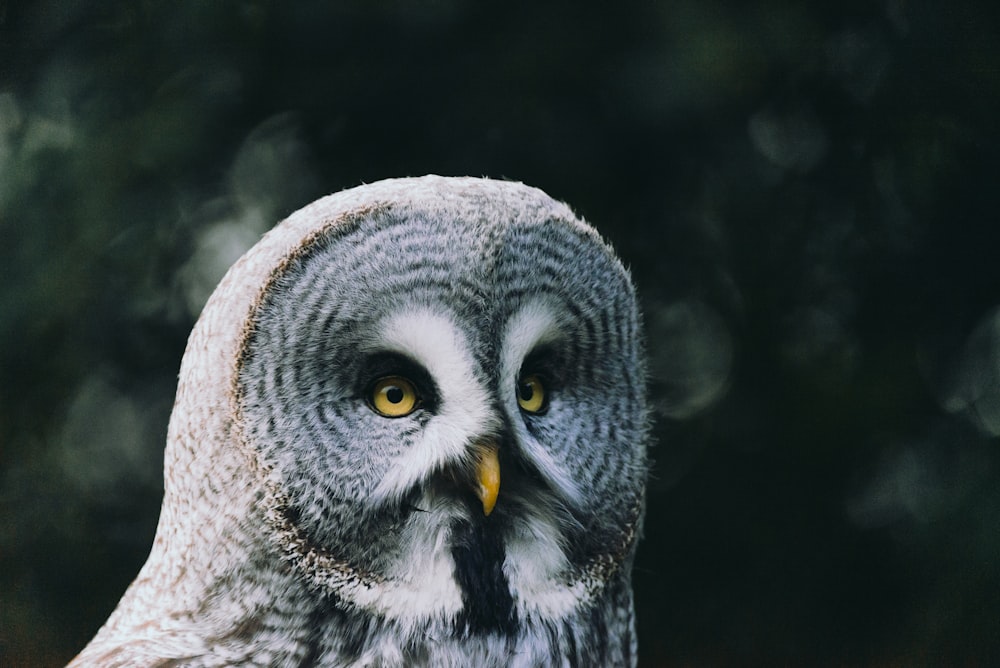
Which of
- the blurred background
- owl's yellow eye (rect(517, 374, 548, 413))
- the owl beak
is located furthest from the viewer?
the blurred background

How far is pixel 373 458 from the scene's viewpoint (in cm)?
142

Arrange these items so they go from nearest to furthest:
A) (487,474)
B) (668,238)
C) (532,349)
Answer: (487,474)
(532,349)
(668,238)

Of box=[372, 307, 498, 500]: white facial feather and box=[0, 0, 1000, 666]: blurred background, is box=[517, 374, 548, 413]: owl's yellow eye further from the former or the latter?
box=[0, 0, 1000, 666]: blurred background

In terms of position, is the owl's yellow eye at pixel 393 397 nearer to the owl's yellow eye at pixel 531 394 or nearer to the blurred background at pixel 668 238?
the owl's yellow eye at pixel 531 394

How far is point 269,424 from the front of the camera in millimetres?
1417

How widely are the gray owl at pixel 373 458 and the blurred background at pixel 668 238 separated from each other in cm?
132

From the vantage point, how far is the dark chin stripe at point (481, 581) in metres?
1.46

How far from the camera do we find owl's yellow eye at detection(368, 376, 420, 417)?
56.9 inches

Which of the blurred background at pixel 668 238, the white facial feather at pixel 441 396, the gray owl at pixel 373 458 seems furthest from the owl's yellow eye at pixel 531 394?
the blurred background at pixel 668 238

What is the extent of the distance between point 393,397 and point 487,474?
0.52 feet

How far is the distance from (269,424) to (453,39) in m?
1.64

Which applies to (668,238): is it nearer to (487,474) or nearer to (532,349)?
(532,349)

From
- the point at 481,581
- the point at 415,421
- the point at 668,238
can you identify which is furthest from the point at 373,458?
the point at 668,238

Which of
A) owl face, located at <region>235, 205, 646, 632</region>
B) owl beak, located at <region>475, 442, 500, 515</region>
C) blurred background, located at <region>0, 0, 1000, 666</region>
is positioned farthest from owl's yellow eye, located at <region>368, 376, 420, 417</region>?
blurred background, located at <region>0, 0, 1000, 666</region>
